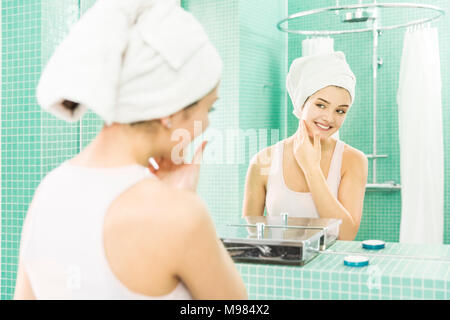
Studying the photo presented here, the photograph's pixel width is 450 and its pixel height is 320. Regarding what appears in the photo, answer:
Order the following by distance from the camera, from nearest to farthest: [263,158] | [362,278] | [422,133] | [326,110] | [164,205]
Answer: [164,205] → [362,278] → [422,133] → [326,110] → [263,158]

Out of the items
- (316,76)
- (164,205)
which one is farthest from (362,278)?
(164,205)

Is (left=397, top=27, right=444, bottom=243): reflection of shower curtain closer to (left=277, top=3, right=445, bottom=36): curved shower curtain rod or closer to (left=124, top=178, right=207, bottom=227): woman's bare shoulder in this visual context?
(left=277, top=3, right=445, bottom=36): curved shower curtain rod

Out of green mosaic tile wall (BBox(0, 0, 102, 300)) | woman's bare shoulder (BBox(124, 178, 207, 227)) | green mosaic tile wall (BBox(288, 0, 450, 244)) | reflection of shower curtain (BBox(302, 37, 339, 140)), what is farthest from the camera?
green mosaic tile wall (BBox(0, 0, 102, 300))

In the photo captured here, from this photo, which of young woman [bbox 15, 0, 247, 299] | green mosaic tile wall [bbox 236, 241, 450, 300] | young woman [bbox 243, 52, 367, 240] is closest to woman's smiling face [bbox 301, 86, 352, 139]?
young woman [bbox 243, 52, 367, 240]

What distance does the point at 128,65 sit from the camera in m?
0.72

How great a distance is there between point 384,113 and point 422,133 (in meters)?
0.12

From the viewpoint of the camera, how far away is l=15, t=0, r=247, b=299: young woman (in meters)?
0.67

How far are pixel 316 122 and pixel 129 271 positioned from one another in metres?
0.98

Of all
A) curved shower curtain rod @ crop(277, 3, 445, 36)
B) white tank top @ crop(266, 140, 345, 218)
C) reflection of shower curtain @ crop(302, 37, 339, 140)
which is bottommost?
white tank top @ crop(266, 140, 345, 218)

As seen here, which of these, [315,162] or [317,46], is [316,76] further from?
[315,162]

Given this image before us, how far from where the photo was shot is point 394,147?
1.40 m

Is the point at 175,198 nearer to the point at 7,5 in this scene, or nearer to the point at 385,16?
the point at 385,16

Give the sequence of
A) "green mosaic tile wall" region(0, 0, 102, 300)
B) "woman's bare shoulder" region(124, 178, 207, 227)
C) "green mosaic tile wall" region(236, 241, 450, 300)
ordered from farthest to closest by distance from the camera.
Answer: "green mosaic tile wall" region(0, 0, 102, 300) → "green mosaic tile wall" region(236, 241, 450, 300) → "woman's bare shoulder" region(124, 178, 207, 227)

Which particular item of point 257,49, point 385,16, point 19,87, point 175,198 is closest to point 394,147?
point 385,16
